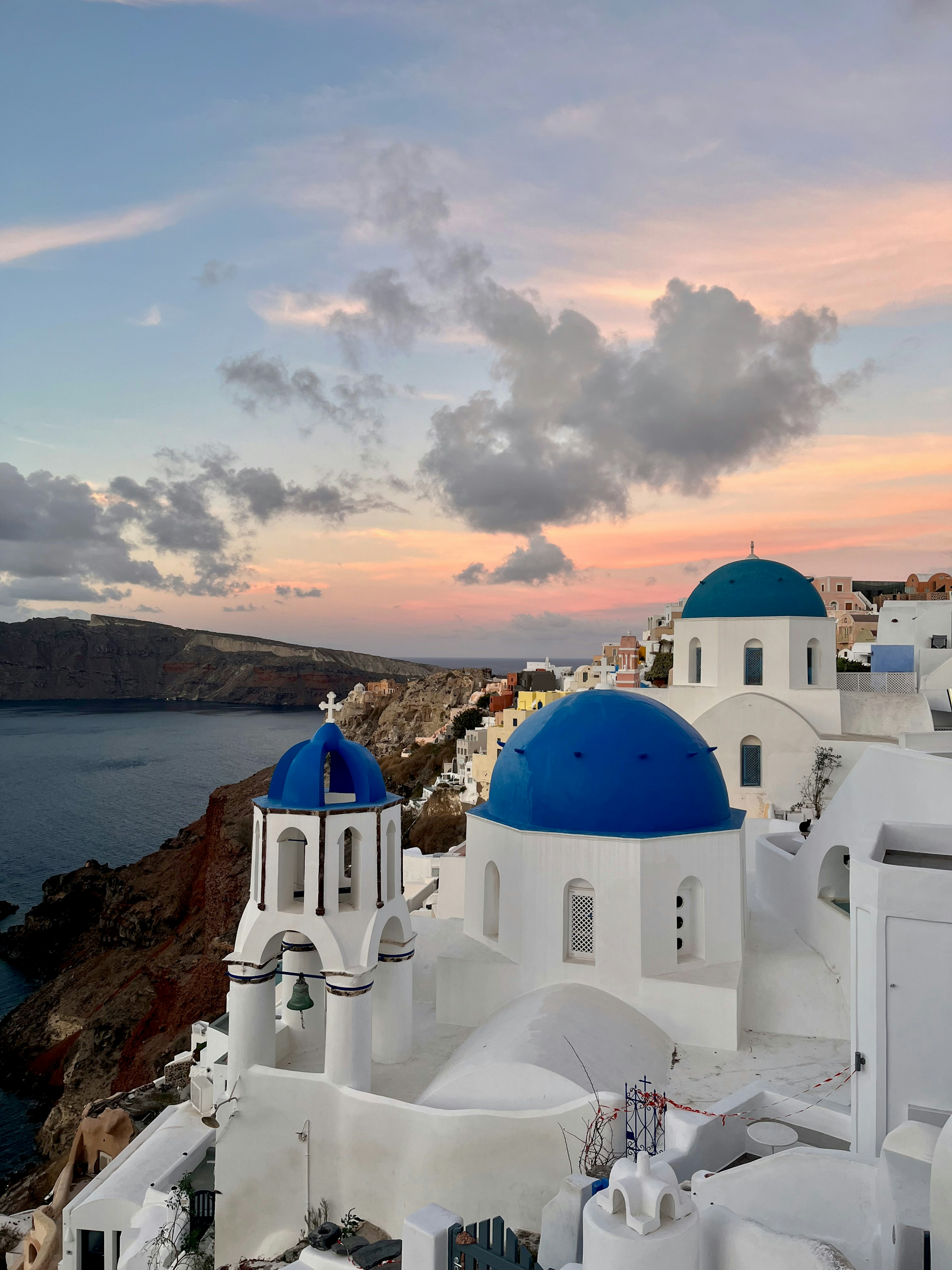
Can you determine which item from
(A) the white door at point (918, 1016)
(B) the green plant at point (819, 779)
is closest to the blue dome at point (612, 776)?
(A) the white door at point (918, 1016)

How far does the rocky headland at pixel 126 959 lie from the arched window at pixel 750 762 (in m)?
15.4

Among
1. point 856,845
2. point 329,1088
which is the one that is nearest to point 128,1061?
point 329,1088

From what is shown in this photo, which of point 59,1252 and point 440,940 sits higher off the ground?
point 440,940

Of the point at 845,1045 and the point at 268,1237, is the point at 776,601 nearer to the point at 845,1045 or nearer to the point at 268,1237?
the point at 845,1045

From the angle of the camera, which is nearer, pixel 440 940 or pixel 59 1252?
pixel 440 940

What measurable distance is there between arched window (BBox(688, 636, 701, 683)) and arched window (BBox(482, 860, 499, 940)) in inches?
568

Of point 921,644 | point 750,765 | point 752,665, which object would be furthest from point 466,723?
point 750,765

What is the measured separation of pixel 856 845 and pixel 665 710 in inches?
203

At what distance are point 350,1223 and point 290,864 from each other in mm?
3927

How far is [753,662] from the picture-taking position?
2416 centimetres

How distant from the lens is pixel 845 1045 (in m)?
10.9

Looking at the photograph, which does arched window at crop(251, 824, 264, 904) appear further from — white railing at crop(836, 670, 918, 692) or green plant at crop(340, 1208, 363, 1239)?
white railing at crop(836, 670, 918, 692)

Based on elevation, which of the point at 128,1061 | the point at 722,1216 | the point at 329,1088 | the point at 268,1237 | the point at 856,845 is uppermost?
the point at 856,845

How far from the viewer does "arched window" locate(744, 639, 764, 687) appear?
945 inches
